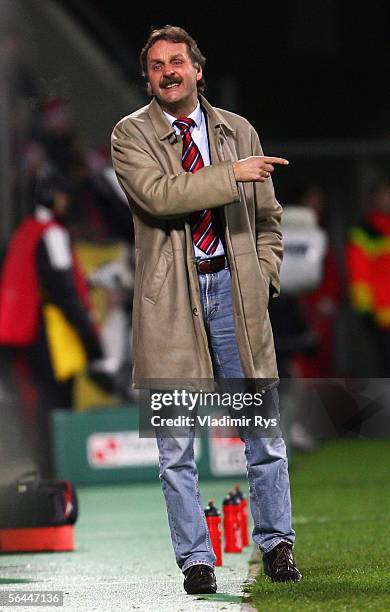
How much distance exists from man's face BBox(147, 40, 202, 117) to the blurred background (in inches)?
120

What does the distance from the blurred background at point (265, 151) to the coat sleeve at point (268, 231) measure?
2.62 m

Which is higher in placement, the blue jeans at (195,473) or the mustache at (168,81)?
the mustache at (168,81)

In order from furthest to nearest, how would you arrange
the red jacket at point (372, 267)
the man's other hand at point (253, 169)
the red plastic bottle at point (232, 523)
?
the red jacket at point (372, 267)
the red plastic bottle at point (232, 523)
the man's other hand at point (253, 169)

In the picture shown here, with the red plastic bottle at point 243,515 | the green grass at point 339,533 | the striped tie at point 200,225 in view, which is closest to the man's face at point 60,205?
the green grass at point 339,533

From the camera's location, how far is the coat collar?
536cm

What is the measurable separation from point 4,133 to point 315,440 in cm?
422

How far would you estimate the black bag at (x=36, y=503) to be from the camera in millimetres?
6797

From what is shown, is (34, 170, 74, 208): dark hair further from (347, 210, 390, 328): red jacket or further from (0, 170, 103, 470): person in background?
(347, 210, 390, 328): red jacket

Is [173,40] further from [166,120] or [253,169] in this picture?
[253,169]

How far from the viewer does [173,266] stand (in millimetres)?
5266

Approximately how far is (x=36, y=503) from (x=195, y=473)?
1.60m

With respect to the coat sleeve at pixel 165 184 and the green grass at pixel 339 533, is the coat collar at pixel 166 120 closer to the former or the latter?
the coat sleeve at pixel 165 184

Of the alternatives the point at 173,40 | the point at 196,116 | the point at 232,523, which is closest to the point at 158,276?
the point at 196,116

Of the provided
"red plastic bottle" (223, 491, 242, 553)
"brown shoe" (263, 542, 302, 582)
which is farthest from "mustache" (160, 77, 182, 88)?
"red plastic bottle" (223, 491, 242, 553)
